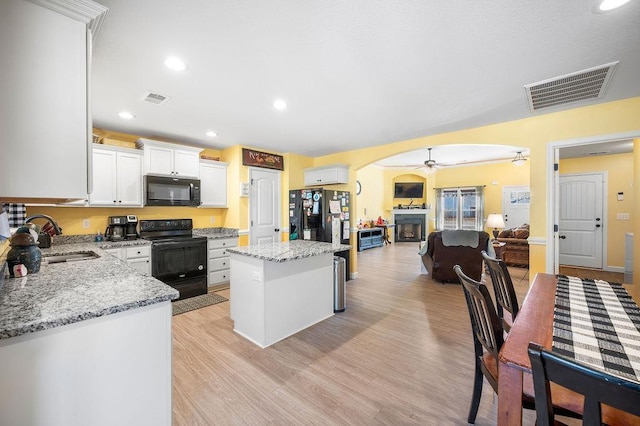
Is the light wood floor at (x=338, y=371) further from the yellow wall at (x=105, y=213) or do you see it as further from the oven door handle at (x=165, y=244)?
the yellow wall at (x=105, y=213)

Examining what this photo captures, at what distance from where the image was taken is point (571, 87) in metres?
2.46

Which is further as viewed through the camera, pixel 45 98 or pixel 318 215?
pixel 318 215

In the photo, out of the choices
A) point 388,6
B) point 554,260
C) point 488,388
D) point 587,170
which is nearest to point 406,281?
point 554,260

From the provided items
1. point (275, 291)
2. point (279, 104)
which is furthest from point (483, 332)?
point (279, 104)

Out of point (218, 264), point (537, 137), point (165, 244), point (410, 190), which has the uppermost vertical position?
point (537, 137)

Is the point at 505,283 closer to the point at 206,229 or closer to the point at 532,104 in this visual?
the point at 532,104

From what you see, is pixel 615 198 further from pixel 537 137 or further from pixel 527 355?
pixel 527 355

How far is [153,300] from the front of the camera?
3.94 ft

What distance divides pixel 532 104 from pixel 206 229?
199 inches

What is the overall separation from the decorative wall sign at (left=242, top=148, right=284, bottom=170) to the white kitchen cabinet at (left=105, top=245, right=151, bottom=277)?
2052 millimetres

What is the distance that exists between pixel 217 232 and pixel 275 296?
2.81 m

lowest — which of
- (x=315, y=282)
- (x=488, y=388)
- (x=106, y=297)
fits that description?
(x=488, y=388)

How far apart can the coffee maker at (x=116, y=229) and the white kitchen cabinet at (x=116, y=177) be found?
246mm

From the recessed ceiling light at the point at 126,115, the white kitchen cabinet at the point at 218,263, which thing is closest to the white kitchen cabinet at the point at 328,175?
the white kitchen cabinet at the point at 218,263
